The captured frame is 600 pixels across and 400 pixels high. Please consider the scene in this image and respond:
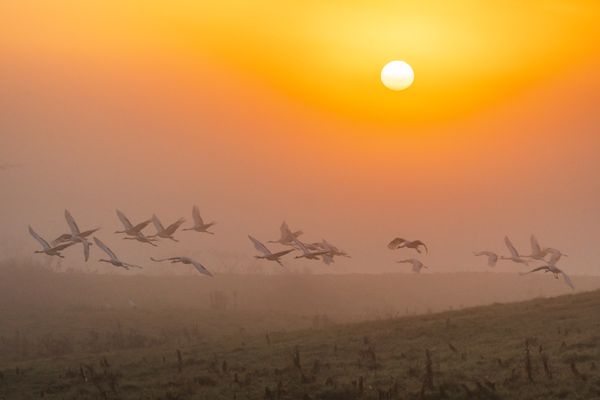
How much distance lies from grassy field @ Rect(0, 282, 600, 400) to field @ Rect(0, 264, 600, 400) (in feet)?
0.13

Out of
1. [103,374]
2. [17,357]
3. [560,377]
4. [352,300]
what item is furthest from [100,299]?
[560,377]

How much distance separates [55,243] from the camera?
2925 centimetres

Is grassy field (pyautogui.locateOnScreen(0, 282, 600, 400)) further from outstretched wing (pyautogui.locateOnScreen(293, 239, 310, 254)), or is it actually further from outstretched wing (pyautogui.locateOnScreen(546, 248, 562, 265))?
outstretched wing (pyautogui.locateOnScreen(293, 239, 310, 254))

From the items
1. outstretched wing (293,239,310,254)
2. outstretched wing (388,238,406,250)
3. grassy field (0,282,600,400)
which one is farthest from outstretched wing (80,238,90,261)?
outstretched wing (388,238,406,250)

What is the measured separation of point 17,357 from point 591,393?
23.9 meters

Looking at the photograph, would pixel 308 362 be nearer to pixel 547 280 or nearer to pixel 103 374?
pixel 103 374

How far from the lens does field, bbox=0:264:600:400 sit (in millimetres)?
21594

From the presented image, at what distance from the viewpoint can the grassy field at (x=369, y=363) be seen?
70.7 ft

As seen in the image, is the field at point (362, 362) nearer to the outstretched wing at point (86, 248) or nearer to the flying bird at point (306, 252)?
the flying bird at point (306, 252)

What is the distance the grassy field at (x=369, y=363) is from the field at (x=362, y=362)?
4 cm

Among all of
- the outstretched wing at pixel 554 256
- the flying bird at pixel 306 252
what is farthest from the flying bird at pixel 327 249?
the outstretched wing at pixel 554 256

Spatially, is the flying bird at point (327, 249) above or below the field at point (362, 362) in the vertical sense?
above

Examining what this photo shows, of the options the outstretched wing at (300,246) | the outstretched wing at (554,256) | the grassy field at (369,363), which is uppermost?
the outstretched wing at (300,246)

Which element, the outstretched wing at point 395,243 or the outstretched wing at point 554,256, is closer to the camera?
the outstretched wing at point 395,243
